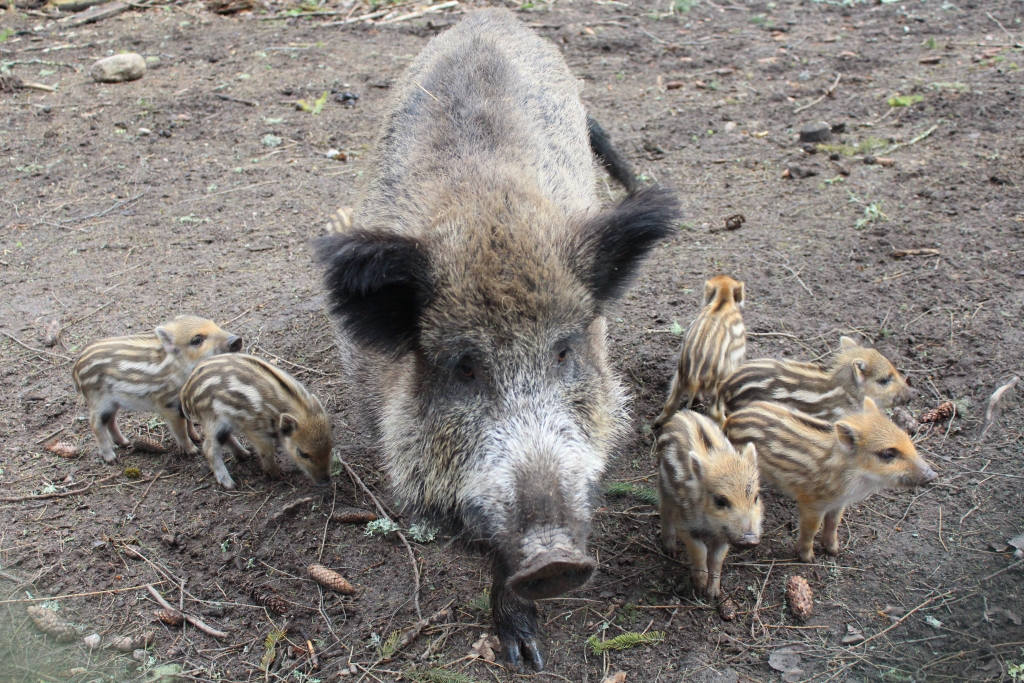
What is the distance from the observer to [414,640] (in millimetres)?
3369

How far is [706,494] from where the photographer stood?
10.6ft

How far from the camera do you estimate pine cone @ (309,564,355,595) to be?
3.59m

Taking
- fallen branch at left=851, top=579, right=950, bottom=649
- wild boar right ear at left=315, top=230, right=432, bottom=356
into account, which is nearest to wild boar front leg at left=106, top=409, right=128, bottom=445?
wild boar right ear at left=315, top=230, right=432, bottom=356

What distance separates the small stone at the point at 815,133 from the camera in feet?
23.4

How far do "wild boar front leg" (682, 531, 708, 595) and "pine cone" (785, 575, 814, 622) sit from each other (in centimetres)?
36

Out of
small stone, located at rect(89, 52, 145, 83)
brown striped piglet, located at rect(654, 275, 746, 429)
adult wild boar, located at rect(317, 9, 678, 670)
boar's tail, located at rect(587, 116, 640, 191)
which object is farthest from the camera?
small stone, located at rect(89, 52, 145, 83)

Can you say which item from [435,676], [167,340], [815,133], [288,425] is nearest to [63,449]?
[167,340]

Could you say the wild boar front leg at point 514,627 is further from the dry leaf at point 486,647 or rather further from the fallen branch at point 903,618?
the fallen branch at point 903,618

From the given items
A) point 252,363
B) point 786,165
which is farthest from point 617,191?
point 252,363

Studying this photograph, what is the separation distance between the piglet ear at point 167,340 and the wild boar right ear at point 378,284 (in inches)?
53.1

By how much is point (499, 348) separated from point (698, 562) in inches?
54.0

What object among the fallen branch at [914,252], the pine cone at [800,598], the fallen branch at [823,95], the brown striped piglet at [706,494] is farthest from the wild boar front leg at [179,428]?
the fallen branch at [823,95]

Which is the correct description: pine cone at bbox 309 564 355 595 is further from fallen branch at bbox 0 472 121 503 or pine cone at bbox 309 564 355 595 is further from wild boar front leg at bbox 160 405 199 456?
fallen branch at bbox 0 472 121 503

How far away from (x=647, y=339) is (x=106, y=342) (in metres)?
3.26
